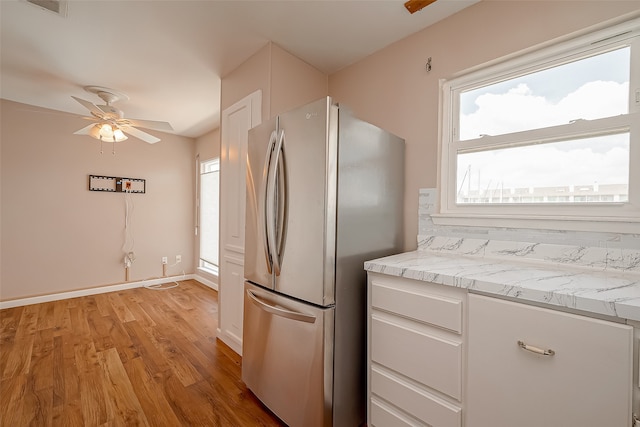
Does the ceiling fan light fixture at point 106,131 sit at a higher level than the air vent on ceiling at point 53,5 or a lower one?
lower

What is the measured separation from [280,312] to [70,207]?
398 centimetres

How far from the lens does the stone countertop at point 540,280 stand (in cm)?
83

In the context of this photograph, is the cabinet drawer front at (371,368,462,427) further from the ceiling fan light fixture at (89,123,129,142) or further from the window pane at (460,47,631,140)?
the ceiling fan light fixture at (89,123,129,142)

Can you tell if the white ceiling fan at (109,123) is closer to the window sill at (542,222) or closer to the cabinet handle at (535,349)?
the window sill at (542,222)

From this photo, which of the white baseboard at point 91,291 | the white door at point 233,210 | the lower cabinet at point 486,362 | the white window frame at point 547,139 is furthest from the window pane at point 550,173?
the white baseboard at point 91,291

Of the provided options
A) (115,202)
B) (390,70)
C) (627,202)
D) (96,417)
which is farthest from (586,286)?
(115,202)

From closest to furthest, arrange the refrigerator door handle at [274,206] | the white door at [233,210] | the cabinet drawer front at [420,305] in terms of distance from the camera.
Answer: the cabinet drawer front at [420,305]
the refrigerator door handle at [274,206]
the white door at [233,210]

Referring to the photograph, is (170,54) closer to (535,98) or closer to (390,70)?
(390,70)

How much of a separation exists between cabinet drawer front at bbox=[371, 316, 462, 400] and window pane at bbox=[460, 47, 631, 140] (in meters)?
1.32

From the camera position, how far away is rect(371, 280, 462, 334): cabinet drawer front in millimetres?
1104

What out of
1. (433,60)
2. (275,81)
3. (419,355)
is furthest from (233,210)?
(433,60)

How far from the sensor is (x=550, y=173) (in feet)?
4.74

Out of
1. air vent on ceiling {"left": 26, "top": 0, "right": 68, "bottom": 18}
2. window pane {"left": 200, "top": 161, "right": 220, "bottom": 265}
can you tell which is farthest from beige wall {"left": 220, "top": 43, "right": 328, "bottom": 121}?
window pane {"left": 200, "top": 161, "right": 220, "bottom": 265}

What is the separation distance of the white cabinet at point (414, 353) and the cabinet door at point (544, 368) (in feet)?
0.21
